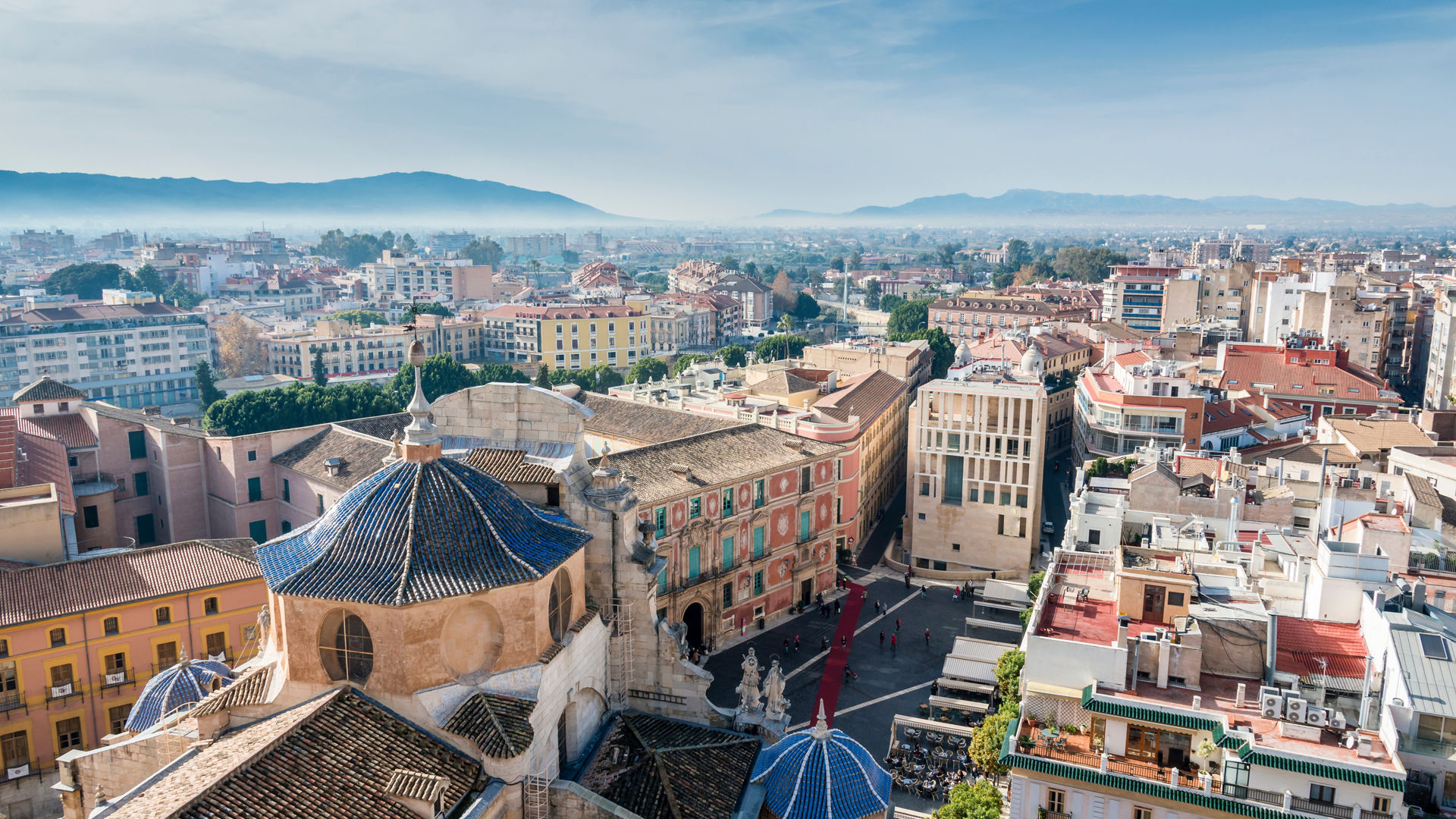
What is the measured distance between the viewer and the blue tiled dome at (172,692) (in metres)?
30.8

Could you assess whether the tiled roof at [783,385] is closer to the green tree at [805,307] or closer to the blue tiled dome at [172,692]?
the blue tiled dome at [172,692]

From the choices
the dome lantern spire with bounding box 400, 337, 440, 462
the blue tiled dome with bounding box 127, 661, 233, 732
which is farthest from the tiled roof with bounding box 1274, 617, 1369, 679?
the blue tiled dome with bounding box 127, 661, 233, 732

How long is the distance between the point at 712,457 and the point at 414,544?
31316 millimetres

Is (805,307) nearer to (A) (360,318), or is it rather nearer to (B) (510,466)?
(A) (360,318)

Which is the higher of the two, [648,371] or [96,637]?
[96,637]

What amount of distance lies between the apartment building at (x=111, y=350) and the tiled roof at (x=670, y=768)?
127 metres

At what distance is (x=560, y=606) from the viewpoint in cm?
2438

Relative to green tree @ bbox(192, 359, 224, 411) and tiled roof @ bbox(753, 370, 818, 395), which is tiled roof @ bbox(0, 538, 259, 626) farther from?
green tree @ bbox(192, 359, 224, 411)

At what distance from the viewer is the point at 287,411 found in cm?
8475

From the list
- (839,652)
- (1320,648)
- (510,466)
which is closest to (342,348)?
(839,652)

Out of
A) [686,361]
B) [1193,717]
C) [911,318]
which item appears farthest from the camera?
[911,318]

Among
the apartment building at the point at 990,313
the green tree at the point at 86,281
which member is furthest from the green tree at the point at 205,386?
the green tree at the point at 86,281

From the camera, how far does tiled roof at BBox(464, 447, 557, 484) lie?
1113 inches

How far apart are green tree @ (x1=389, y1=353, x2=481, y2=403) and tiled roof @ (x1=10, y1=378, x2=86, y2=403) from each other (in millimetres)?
33575
